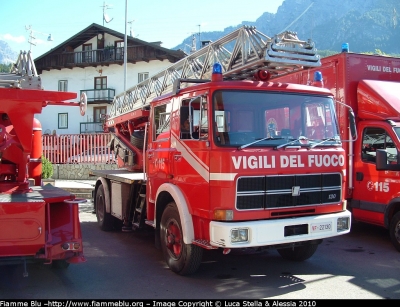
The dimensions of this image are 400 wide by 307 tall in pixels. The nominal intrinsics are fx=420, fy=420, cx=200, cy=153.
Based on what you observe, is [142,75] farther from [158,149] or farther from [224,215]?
[224,215]

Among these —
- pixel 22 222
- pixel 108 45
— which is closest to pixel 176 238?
pixel 22 222

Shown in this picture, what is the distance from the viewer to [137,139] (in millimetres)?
9164

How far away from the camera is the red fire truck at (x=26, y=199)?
4.86 meters

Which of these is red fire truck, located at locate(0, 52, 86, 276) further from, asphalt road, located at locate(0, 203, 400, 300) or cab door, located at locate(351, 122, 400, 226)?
cab door, located at locate(351, 122, 400, 226)

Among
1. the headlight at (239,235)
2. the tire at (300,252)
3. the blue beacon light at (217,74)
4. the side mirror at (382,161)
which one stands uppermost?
the blue beacon light at (217,74)

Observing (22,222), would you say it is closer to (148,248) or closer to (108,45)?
(148,248)

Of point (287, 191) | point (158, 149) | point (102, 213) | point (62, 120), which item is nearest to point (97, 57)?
point (62, 120)

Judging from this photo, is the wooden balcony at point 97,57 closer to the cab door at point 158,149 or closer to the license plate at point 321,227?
the cab door at point 158,149

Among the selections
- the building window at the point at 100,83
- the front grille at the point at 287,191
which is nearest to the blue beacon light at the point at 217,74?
the front grille at the point at 287,191

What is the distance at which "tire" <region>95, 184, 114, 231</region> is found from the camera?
902cm

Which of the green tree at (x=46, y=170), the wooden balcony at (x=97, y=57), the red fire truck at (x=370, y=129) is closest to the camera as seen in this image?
the red fire truck at (x=370, y=129)

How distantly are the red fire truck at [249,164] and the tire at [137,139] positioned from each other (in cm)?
250

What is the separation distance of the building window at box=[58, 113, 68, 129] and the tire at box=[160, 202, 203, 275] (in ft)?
108

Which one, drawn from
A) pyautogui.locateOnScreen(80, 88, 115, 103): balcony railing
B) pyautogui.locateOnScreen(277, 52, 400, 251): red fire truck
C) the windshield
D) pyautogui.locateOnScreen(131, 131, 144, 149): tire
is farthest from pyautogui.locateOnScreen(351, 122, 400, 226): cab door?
pyautogui.locateOnScreen(80, 88, 115, 103): balcony railing
